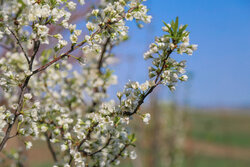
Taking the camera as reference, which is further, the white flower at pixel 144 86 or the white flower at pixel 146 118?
the white flower at pixel 146 118

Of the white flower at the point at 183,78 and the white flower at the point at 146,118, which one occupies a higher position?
the white flower at the point at 183,78

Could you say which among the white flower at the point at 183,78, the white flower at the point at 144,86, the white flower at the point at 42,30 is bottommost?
the white flower at the point at 144,86

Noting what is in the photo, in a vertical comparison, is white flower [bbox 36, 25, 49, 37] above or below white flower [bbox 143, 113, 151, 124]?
above

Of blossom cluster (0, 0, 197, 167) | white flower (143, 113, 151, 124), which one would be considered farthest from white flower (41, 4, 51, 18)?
white flower (143, 113, 151, 124)

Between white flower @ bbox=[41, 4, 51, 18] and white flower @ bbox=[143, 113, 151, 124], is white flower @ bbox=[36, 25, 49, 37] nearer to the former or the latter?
white flower @ bbox=[41, 4, 51, 18]

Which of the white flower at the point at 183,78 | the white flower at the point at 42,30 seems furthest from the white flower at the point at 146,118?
the white flower at the point at 42,30

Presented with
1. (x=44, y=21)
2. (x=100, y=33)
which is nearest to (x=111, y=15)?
(x=100, y=33)

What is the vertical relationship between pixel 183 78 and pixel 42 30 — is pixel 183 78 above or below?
below

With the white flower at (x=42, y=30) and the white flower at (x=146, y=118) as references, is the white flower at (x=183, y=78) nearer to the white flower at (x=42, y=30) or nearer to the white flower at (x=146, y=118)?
the white flower at (x=146, y=118)

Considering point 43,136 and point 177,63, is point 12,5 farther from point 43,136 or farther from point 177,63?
point 43,136

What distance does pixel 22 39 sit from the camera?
63.4 inches

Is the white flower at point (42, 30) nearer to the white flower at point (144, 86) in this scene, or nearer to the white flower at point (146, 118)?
the white flower at point (144, 86)

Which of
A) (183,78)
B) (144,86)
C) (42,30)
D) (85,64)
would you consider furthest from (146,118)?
(42,30)

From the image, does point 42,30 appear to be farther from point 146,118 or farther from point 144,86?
point 146,118
